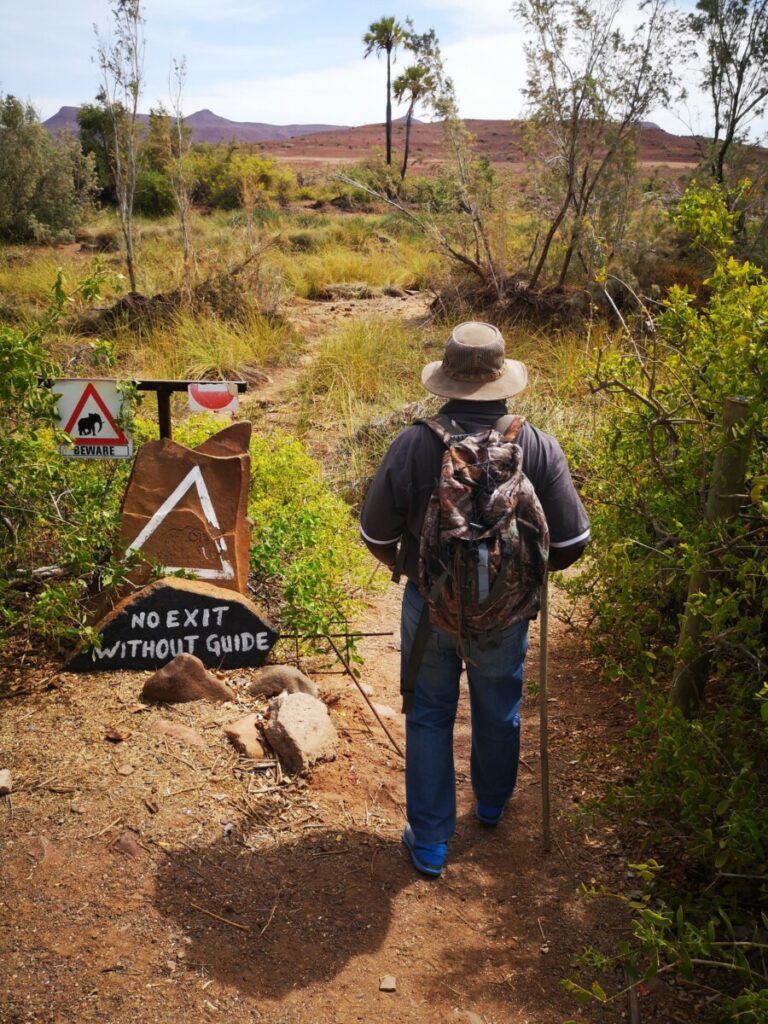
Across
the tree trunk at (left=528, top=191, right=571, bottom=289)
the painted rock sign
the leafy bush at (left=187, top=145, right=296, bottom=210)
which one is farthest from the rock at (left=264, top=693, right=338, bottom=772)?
the leafy bush at (left=187, top=145, right=296, bottom=210)

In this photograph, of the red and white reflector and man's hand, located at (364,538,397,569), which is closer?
man's hand, located at (364,538,397,569)

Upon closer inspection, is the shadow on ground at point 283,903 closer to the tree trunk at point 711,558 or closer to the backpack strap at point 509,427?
the tree trunk at point 711,558

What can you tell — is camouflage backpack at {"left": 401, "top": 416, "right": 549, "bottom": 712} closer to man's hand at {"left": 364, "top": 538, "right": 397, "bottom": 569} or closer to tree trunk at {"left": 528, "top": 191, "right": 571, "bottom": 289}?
man's hand at {"left": 364, "top": 538, "right": 397, "bottom": 569}

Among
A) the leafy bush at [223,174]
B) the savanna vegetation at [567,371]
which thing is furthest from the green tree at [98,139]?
the savanna vegetation at [567,371]

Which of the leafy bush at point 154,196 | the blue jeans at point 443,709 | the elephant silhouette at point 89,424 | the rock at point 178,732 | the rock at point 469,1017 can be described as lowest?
the rock at point 469,1017

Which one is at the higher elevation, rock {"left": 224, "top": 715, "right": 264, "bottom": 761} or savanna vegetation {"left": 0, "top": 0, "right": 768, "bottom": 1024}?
savanna vegetation {"left": 0, "top": 0, "right": 768, "bottom": 1024}

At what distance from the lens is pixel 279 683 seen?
13.1 ft

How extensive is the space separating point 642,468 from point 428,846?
66.7 inches

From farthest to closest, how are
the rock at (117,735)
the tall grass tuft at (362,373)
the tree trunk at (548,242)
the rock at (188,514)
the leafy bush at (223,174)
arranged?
the leafy bush at (223,174), the tree trunk at (548,242), the tall grass tuft at (362,373), the rock at (188,514), the rock at (117,735)

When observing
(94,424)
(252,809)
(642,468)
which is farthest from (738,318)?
(94,424)

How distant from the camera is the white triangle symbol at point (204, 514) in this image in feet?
13.7

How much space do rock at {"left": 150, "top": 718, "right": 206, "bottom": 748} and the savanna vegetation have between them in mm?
535

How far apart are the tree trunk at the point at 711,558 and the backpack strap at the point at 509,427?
0.60 meters

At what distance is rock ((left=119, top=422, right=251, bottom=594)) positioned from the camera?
418 centimetres
